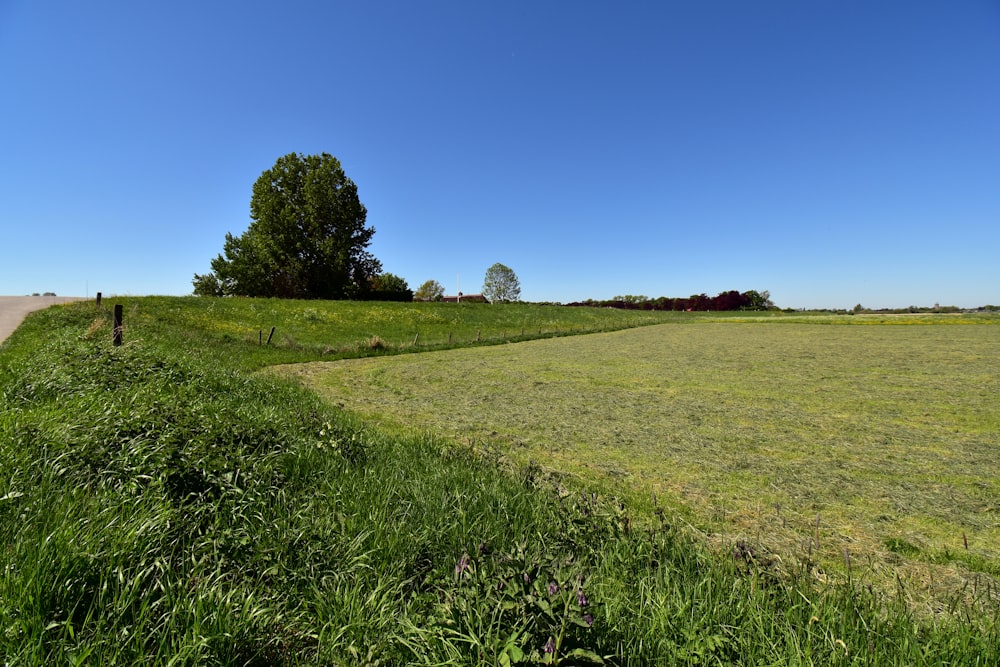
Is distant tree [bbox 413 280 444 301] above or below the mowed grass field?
above

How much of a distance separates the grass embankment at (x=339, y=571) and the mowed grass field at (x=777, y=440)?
897 mm

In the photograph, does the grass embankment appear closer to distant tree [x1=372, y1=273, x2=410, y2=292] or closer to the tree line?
distant tree [x1=372, y1=273, x2=410, y2=292]

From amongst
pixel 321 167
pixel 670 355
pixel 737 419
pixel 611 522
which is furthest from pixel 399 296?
pixel 611 522

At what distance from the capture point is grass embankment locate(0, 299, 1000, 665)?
1924 millimetres

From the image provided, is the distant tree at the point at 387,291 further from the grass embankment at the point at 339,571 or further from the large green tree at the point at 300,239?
the grass embankment at the point at 339,571

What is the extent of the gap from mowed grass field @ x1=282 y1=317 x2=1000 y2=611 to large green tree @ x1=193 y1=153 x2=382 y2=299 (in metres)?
32.2

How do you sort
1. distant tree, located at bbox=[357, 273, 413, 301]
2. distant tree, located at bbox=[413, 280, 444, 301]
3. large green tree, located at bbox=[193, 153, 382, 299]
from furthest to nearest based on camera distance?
distant tree, located at bbox=[413, 280, 444, 301] < distant tree, located at bbox=[357, 273, 413, 301] < large green tree, located at bbox=[193, 153, 382, 299]

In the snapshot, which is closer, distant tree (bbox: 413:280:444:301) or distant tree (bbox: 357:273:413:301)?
distant tree (bbox: 357:273:413:301)

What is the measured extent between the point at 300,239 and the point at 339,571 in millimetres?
47463

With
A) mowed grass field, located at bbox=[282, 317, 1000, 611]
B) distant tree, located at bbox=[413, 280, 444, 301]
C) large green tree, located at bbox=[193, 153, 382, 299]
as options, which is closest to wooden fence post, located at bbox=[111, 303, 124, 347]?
mowed grass field, located at bbox=[282, 317, 1000, 611]

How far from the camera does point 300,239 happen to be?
144ft

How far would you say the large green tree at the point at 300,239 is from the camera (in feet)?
141

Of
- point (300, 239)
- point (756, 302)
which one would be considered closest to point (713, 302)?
point (756, 302)

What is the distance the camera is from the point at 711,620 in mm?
2275
